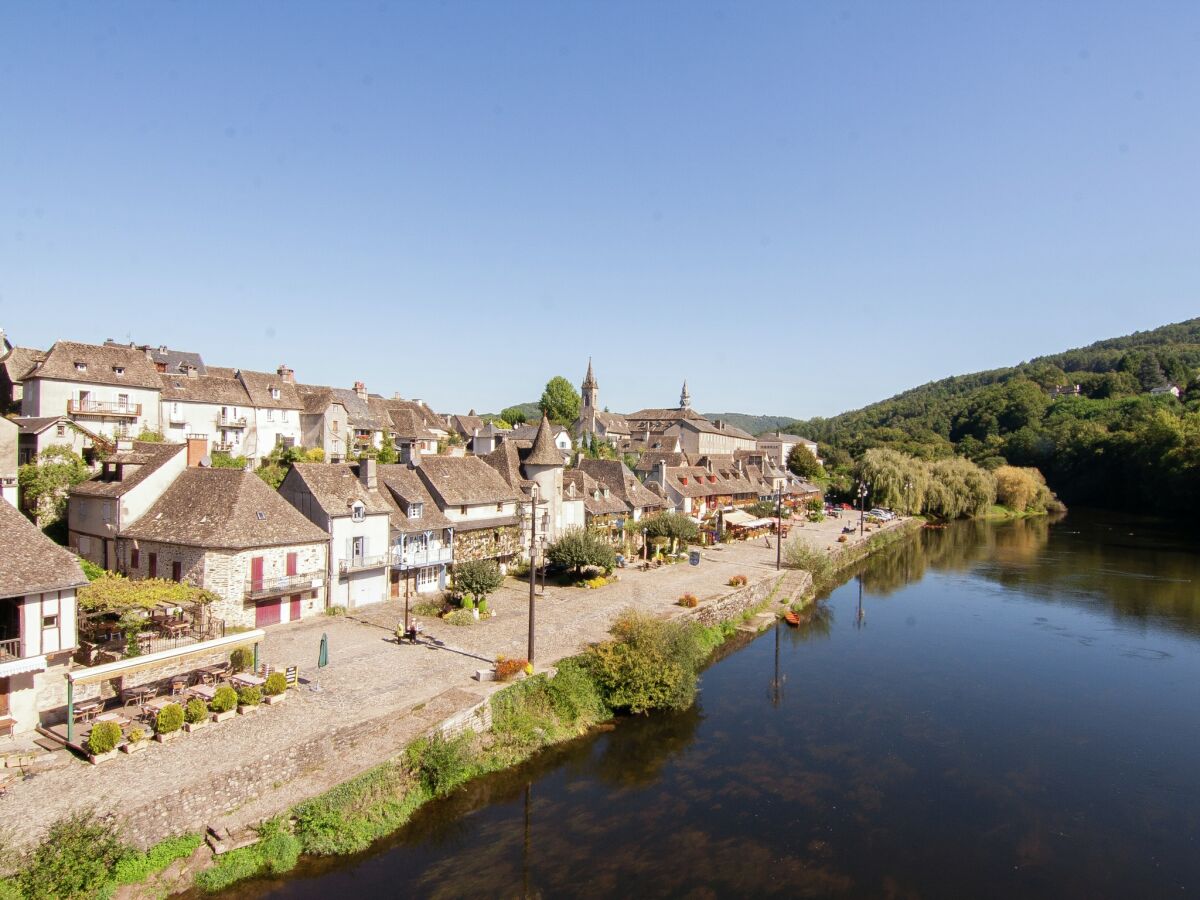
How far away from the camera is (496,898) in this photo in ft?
45.4

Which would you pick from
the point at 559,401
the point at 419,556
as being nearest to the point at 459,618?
the point at 419,556

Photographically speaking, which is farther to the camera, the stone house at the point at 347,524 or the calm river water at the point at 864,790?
the stone house at the point at 347,524

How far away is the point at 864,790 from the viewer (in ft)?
60.8

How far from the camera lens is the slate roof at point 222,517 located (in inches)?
1004

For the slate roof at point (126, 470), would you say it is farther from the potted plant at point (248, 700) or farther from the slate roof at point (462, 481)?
the potted plant at point (248, 700)

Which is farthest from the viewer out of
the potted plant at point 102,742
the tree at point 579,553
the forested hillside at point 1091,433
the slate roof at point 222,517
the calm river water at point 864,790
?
the forested hillside at point 1091,433

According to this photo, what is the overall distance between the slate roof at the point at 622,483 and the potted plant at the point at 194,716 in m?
32.3

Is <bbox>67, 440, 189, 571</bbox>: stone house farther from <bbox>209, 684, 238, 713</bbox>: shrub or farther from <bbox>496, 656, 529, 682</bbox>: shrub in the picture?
<bbox>496, 656, 529, 682</bbox>: shrub

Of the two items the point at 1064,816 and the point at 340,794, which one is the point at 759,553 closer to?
the point at 1064,816

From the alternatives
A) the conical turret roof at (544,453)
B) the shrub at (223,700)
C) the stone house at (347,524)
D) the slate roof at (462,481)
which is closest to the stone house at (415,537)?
the stone house at (347,524)

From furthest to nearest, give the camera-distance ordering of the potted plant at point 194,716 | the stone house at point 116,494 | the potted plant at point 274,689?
the stone house at point 116,494 → the potted plant at point 274,689 → the potted plant at point 194,716

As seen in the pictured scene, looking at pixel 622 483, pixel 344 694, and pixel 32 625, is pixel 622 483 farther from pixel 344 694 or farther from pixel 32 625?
pixel 32 625

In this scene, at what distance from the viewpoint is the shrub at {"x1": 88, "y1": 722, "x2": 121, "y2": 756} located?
1520 centimetres

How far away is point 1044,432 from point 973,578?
79.5 meters
